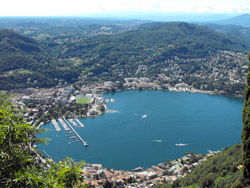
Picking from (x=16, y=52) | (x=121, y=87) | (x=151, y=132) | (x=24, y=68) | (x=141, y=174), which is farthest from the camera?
(x=16, y=52)

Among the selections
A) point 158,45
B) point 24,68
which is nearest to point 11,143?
point 24,68

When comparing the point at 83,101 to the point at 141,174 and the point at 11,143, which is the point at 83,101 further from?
the point at 11,143

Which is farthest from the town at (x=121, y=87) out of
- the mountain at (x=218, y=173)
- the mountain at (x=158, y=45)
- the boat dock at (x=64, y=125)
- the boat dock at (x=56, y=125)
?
the mountain at (x=218, y=173)

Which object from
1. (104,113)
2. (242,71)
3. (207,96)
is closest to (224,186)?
(104,113)

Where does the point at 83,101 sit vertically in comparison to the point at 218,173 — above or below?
below

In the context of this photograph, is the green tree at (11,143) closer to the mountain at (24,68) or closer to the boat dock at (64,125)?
the boat dock at (64,125)

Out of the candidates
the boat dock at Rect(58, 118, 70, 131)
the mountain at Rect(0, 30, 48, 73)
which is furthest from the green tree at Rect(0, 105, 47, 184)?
the mountain at Rect(0, 30, 48, 73)

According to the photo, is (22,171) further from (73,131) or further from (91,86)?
(91,86)

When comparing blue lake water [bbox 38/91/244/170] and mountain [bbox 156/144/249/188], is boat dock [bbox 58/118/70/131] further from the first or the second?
mountain [bbox 156/144/249/188]
